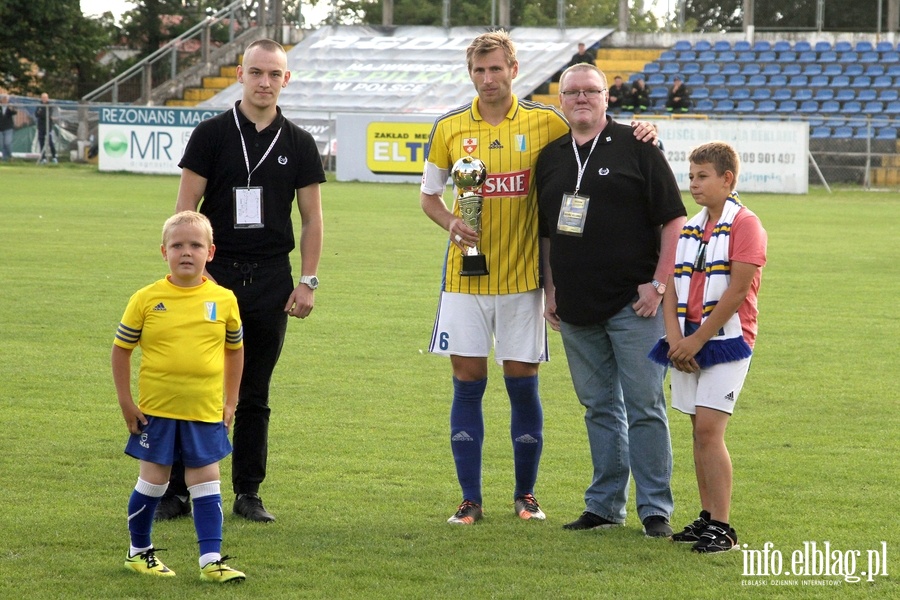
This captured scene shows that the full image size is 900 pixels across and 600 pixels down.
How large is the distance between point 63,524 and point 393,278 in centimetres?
A: 833

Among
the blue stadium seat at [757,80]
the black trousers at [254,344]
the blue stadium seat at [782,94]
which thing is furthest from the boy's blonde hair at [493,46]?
the blue stadium seat at [757,80]

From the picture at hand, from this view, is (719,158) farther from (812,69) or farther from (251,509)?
(812,69)

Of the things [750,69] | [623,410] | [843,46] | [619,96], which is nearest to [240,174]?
[623,410]

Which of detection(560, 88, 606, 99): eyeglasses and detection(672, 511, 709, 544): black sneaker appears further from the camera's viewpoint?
detection(560, 88, 606, 99): eyeglasses

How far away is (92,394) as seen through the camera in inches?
299

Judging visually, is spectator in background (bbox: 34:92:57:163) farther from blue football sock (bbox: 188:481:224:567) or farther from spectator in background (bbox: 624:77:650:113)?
blue football sock (bbox: 188:481:224:567)

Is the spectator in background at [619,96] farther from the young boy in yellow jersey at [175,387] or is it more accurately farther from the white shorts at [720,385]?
the young boy in yellow jersey at [175,387]


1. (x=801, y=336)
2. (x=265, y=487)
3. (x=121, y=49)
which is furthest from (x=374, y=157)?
(x=121, y=49)

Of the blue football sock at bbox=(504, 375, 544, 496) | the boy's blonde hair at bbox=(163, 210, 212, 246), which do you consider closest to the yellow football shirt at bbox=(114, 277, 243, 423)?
the boy's blonde hair at bbox=(163, 210, 212, 246)

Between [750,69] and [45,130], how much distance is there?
20622 millimetres

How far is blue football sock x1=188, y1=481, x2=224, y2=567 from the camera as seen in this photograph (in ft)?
14.5

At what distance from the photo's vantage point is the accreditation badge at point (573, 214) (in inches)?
201

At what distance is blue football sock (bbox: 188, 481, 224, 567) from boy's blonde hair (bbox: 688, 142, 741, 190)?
2281 mm

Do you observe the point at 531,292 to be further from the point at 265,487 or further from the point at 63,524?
the point at 63,524
